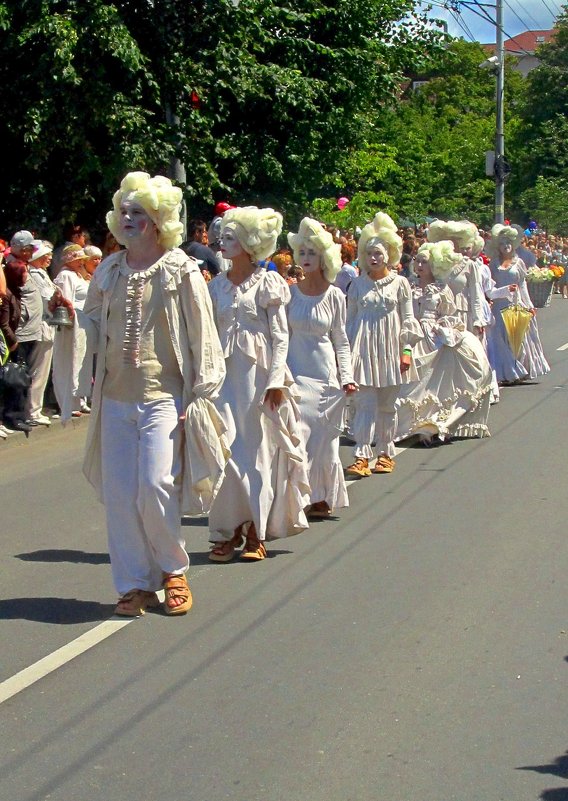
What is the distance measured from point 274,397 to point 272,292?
0.60 m

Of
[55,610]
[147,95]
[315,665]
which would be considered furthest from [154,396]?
[147,95]

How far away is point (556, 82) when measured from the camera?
208ft

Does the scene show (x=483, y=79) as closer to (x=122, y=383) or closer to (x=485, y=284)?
(x=485, y=284)

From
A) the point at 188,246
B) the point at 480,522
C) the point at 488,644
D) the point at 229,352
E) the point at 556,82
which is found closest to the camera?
the point at 488,644

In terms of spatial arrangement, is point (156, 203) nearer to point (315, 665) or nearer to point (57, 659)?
point (57, 659)

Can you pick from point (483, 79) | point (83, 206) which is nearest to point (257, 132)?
point (83, 206)

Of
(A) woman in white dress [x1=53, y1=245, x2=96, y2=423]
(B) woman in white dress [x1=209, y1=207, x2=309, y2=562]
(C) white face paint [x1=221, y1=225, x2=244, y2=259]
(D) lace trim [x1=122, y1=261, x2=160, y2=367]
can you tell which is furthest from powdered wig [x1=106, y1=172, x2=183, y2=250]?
(B) woman in white dress [x1=209, y1=207, x2=309, y2=562]

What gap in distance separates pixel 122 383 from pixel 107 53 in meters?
10.2

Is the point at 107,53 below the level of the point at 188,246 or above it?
above

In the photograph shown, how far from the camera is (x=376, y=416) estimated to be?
1080cm

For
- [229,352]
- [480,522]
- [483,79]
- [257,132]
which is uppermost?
[483,79]

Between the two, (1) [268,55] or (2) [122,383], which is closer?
(2) [122,383]

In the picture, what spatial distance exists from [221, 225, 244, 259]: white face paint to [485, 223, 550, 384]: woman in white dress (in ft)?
33.4

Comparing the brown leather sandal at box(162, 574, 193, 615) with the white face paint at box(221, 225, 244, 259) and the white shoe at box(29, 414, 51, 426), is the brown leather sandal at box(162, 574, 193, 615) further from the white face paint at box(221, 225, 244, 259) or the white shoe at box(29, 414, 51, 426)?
the white shoe at box(29, 414, 51, 426)
